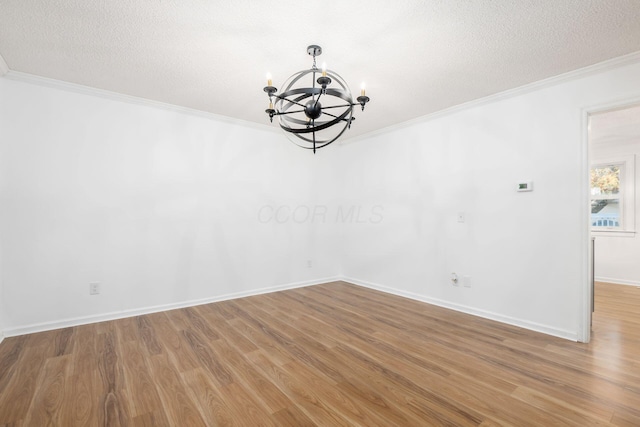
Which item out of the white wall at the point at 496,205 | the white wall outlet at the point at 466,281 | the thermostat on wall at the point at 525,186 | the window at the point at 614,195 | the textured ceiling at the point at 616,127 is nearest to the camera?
the white wall at the point at 496,205

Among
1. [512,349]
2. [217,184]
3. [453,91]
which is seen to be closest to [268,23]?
[453,91]

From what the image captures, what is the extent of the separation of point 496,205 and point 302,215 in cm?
270

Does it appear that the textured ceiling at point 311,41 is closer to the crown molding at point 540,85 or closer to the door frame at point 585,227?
the crown molding at point 540,85

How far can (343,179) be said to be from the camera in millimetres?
5102

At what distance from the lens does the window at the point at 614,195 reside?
4684mm

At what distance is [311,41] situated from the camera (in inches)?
85.1

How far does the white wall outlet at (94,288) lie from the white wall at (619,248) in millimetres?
7345

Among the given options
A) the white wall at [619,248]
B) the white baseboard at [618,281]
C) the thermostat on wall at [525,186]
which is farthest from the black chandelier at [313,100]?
the white baseboard at [618,281]

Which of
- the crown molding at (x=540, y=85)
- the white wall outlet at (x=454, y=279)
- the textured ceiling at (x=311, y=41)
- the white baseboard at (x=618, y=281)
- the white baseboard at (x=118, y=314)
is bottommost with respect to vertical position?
the white baseboard at (x=618, y=281)

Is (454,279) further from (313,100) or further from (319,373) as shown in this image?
(313,100)

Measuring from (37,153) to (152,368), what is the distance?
7.92 feet

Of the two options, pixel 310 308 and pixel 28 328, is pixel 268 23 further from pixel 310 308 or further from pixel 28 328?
pixel 28 328

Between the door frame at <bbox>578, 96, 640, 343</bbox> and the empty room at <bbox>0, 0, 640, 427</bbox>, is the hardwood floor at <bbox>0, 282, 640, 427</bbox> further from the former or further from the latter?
the door frame at <bbox>578, 96, 640, 343</bbox>

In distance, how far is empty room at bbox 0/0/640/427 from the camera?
1.83 m
